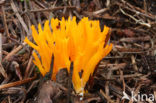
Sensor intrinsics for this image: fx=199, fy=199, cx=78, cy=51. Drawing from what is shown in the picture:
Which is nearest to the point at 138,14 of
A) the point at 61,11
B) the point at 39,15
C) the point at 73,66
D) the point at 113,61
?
the point at 113,61

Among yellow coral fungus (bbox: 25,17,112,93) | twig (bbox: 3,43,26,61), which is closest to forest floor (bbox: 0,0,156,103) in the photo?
twig (bbox: 3,43,26,61)

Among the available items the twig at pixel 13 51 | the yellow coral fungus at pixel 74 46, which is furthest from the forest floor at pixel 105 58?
the yellow coral fungus at pixel 74 46

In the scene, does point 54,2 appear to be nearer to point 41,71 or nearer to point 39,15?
point 39,15

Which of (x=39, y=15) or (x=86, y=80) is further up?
(x=39, y=15)

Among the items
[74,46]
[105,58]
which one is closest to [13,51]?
[74,46]

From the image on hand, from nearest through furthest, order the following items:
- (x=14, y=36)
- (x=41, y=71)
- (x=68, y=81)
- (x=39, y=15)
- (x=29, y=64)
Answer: (x=68, y=81), (x=41, y=71), (x=29, y=64), (x=14, y=36), (x=39, y=15)

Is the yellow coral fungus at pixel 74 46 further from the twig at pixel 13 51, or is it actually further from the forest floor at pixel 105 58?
the twig at pixel 13 51

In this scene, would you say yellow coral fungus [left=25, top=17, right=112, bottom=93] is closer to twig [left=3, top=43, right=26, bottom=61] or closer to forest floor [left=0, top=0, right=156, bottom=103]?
forest floor [left=0, top=0, right=156, bottom=103]
